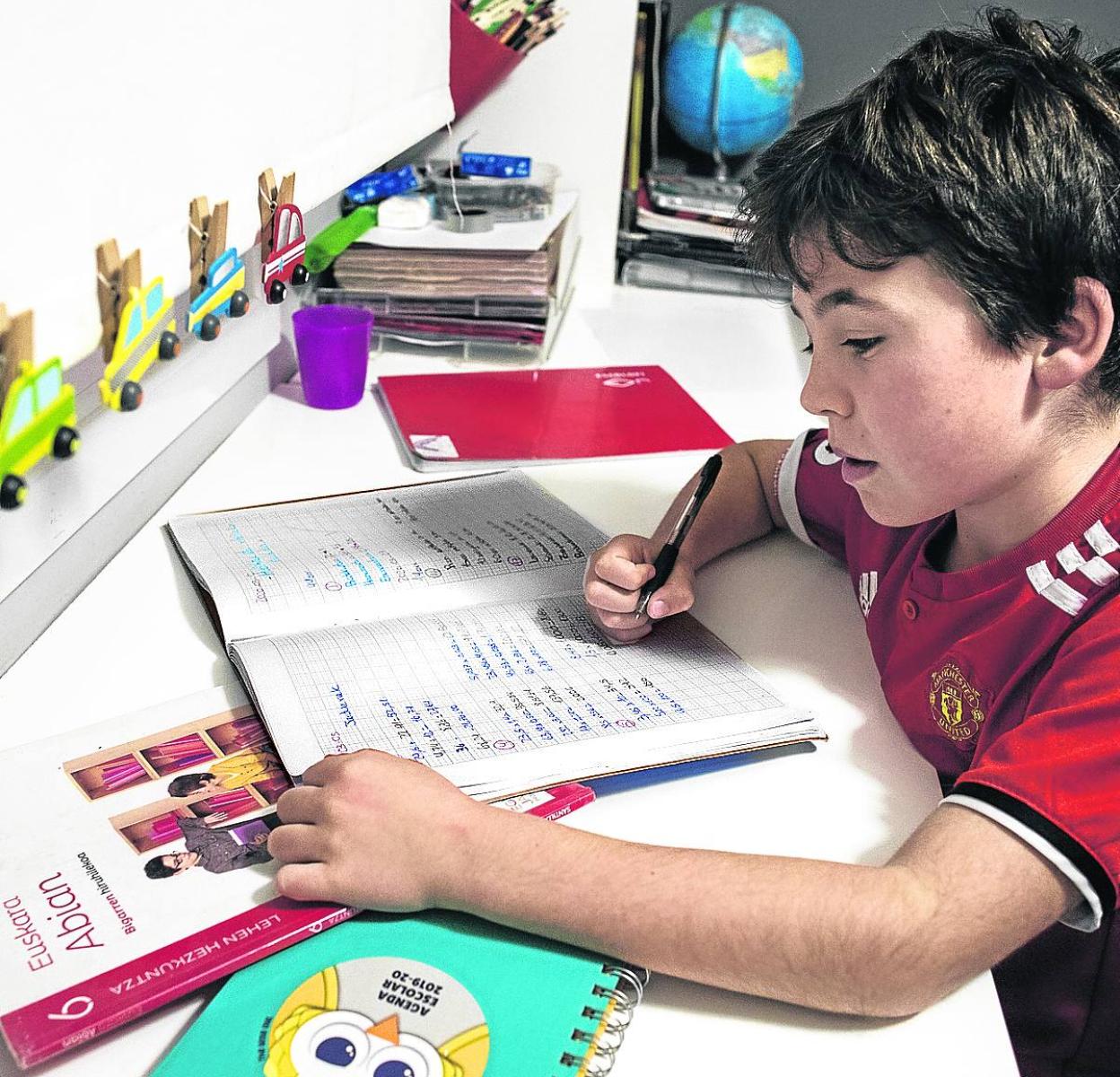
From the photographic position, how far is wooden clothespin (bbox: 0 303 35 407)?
1.55 feet

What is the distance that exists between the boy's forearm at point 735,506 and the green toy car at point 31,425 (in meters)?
0.46

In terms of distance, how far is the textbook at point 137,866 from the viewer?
19.3 inches

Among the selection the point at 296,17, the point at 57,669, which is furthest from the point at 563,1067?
the point at 296,17

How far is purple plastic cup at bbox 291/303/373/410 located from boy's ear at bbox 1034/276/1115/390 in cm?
71

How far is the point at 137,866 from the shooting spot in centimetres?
56

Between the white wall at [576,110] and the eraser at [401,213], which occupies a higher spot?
the white wall at [576,110]

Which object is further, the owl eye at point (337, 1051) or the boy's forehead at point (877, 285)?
the boy's forehead at point (877, 285)

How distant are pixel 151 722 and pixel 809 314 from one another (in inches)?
18.6

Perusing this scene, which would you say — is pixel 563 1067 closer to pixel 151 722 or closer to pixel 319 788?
pixel 319 788

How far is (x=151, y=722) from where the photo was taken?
0.67 meters

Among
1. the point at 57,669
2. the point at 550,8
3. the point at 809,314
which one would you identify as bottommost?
the point at 57,669

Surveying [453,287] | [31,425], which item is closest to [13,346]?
[31,425]

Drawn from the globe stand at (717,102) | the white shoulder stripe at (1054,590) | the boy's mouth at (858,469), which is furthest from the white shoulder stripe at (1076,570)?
the globe stand at (717,102)

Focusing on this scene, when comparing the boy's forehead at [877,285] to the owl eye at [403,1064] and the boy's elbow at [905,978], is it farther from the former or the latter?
the owl eye at [403,1064]
